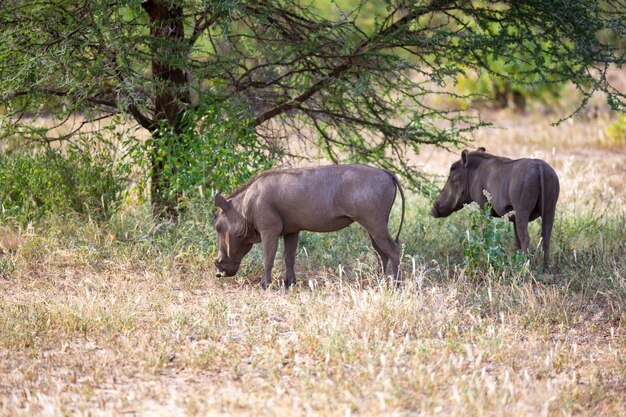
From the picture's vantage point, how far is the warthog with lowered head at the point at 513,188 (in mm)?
8367

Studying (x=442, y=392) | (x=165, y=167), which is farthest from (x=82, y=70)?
(x=442, y=392)

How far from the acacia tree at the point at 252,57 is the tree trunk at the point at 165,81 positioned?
0.02 meters

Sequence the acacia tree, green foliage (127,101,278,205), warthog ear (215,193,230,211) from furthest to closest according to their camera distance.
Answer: green foliage (127,101,278,205)
the acacia tree
warthog ear (215,193,230,211)

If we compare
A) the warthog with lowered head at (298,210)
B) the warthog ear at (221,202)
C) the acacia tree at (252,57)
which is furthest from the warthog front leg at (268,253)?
the acacia tree at (252,57)

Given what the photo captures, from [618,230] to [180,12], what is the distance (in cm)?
515

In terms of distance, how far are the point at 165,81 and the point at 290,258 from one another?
248 cm

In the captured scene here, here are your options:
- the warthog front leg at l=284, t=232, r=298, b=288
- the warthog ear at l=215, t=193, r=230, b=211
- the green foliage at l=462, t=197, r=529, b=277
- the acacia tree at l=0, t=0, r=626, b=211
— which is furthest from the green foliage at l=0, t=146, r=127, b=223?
the green foliage at l=462, t=197, r=529, b=277

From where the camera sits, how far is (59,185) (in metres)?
9.78

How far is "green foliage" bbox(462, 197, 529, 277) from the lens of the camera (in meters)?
7.94

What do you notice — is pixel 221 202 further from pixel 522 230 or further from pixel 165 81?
pixel 522 230

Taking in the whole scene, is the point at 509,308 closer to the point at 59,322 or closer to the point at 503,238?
the point at 503,238

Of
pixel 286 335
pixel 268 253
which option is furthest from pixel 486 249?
pixel 286 335

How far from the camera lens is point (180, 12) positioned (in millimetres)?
9336

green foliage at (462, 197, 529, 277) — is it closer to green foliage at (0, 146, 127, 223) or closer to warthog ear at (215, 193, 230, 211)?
warthog ear at (215, 193, 230, 211)
